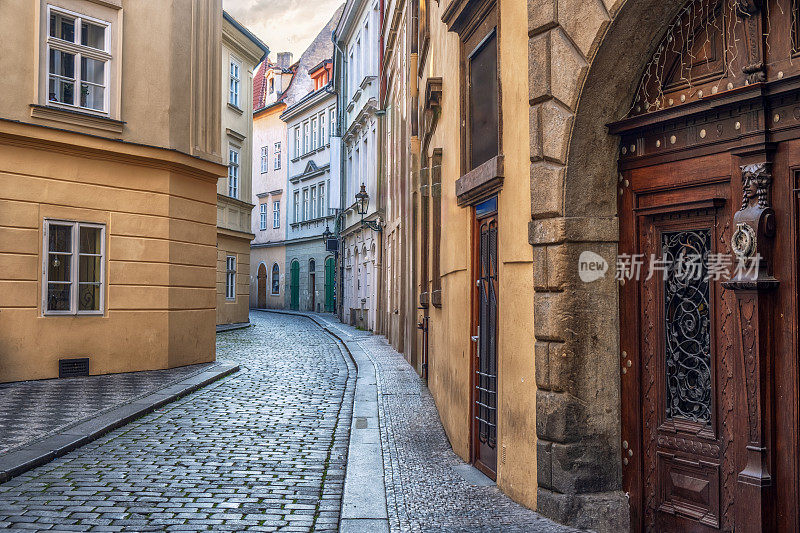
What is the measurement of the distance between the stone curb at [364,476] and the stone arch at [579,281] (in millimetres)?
1166

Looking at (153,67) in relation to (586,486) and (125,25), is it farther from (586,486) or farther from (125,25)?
(586,486)

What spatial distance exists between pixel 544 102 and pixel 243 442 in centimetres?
482

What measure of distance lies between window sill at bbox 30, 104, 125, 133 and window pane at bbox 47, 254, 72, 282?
2.31m

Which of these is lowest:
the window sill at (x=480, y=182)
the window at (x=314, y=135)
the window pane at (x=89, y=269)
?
the window pane at (x=89, y=269)

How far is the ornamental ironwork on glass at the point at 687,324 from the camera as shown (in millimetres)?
4641

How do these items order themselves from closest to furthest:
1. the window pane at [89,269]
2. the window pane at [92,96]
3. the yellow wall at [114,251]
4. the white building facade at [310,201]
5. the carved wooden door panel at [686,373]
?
the carved wooden door panel at [686,373] → the yellow wall at [114,251] → the window pane at [89,269] → the window pane at [92,96] → the white building facade at [310,201]

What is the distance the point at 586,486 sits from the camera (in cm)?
512

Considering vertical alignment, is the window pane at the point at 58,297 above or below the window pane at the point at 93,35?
below

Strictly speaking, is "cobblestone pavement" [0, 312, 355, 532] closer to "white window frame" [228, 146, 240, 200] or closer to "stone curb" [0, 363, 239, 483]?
"stone curb" [0, 363, 239, 483]

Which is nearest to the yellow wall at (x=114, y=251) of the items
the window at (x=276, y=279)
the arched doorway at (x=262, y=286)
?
the window at (x=276, y=279)

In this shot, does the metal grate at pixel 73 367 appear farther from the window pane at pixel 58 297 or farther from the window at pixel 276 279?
the window at pixel 276 279

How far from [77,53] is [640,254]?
11.9 meters

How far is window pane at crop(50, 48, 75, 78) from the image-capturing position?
536 inches

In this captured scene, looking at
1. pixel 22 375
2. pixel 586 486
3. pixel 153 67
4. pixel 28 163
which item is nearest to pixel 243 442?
pixel 586 486
